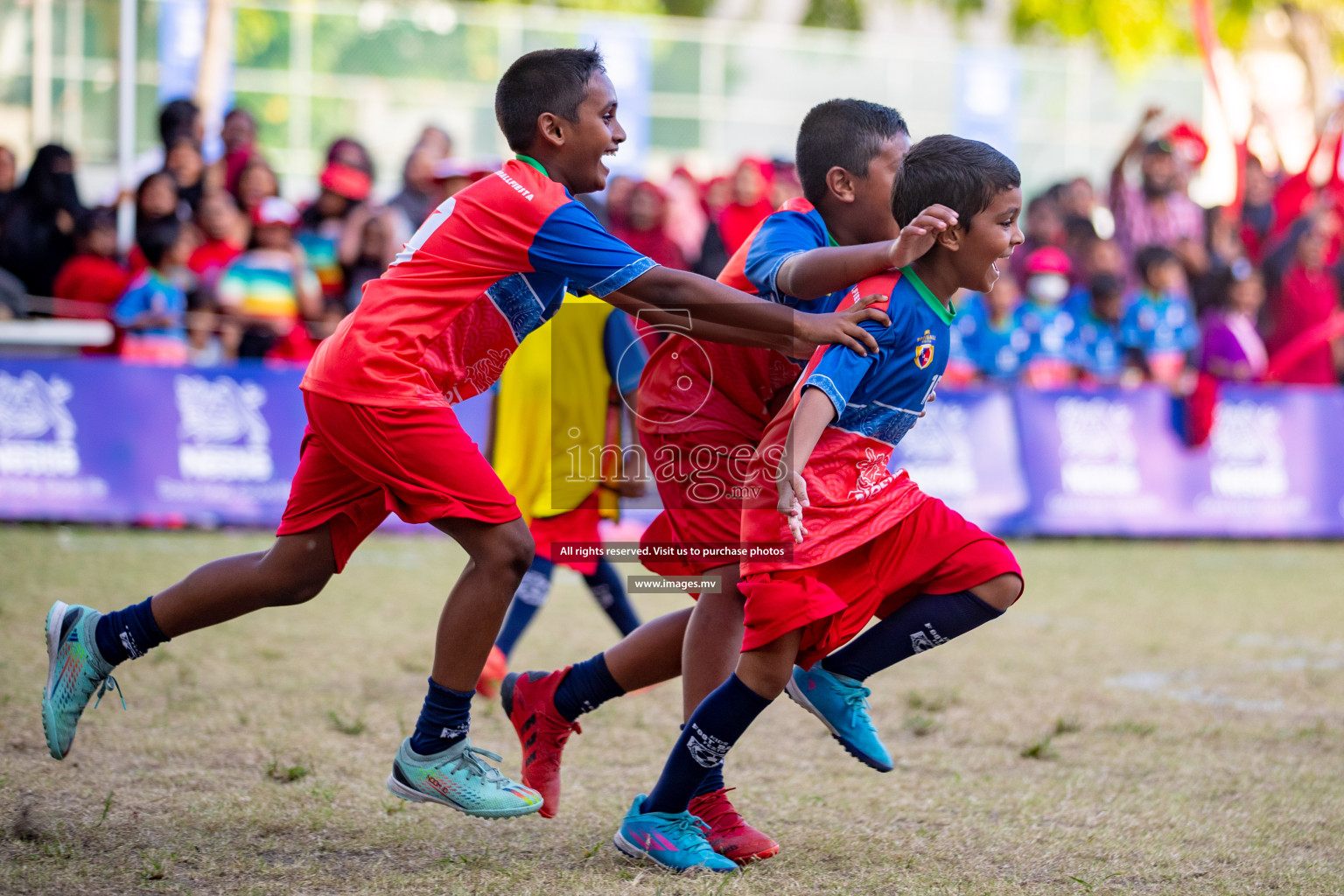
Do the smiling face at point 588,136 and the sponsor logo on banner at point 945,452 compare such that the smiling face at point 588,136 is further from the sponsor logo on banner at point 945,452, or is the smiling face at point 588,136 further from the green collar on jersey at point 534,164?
the sponsor logo on banner at point 945,452

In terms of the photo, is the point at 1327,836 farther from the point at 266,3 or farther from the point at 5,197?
the point at 266,3

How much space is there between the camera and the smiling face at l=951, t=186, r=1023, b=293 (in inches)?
125

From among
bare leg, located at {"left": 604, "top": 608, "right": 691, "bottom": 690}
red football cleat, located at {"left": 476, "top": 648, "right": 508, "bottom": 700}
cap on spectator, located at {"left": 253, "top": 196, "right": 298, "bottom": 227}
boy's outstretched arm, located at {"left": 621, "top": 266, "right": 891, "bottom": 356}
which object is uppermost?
cap on spectator, located at {"left": 253, "top": 196, "right": 298, "bottom": 227}

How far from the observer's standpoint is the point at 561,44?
1622 centimetres

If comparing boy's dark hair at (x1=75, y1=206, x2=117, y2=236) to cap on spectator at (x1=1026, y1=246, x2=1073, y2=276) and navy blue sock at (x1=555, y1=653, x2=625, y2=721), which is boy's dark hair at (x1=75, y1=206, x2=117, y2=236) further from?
navy blue sock at (x1=555, y1=653, x2=625, y2=721)

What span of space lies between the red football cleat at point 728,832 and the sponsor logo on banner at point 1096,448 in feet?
23.2

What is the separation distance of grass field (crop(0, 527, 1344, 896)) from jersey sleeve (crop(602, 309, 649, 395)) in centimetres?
119

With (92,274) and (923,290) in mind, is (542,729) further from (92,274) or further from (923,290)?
(92,274)

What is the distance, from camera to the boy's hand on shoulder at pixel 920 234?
302cm

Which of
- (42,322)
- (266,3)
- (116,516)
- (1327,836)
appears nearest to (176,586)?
(1327,836)

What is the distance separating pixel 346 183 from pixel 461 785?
25.3ft

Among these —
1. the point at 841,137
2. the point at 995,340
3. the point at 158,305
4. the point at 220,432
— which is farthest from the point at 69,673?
the point at 995,340

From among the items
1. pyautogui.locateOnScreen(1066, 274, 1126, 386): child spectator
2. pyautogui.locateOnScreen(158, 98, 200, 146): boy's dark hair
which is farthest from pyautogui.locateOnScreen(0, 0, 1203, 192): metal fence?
pyautogui.locateOnScreen(1066, 274, 1126, 386): child spectator

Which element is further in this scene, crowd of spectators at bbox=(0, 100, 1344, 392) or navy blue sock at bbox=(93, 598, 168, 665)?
crowd of spectators at bbox=(0, 100, 1344, 392)
